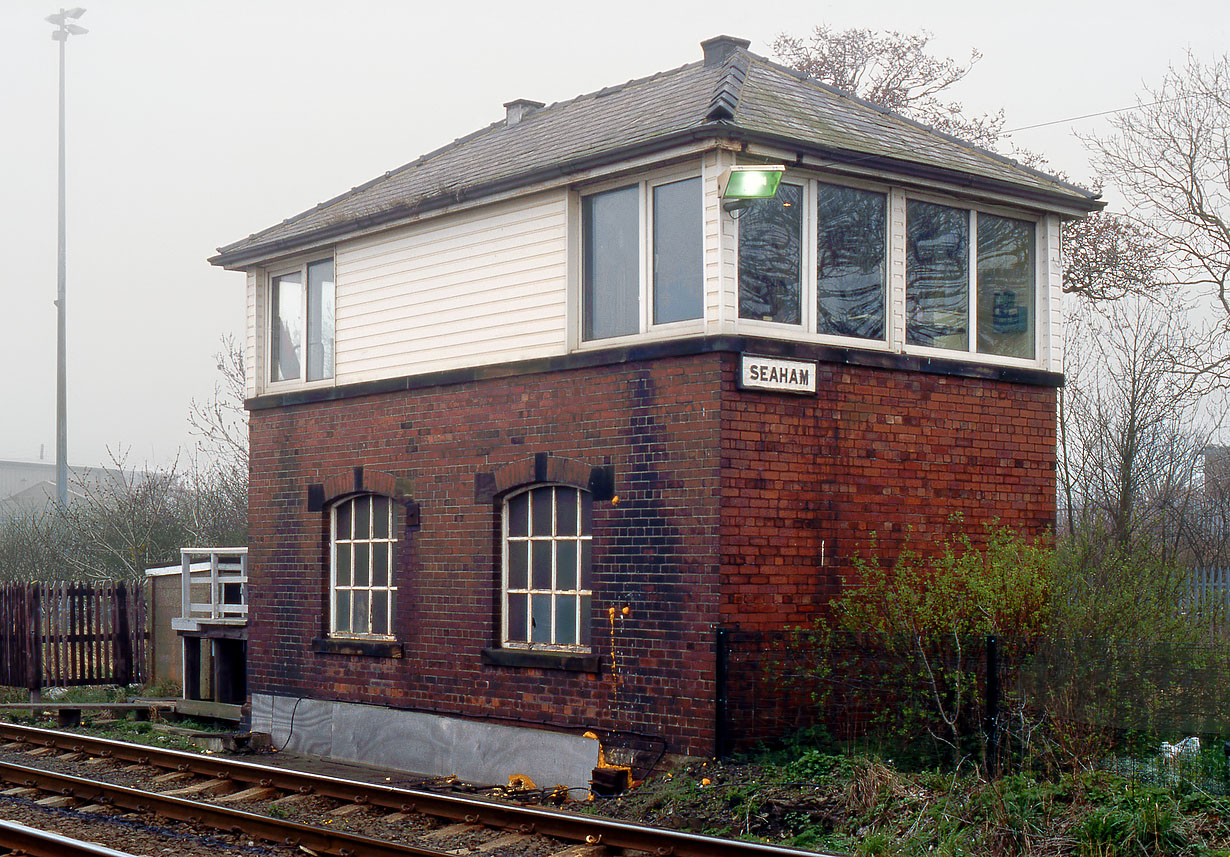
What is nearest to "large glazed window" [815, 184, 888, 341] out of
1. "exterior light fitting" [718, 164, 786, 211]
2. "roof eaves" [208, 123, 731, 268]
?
"exterior light fitting" [718, 164, 786, 211]

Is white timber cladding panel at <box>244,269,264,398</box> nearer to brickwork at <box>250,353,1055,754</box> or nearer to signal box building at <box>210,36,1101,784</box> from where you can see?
signal box building at <box>210,36,1101,784</box>

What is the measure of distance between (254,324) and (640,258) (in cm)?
617

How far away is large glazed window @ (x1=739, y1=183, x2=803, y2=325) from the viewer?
445 inches

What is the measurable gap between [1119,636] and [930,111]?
19.5 meters

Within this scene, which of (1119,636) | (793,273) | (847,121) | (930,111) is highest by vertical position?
(930,111)

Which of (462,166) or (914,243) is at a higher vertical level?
(462,166)

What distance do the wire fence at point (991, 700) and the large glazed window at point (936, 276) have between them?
10.1 feet

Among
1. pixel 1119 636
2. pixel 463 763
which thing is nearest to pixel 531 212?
pixel 463 763

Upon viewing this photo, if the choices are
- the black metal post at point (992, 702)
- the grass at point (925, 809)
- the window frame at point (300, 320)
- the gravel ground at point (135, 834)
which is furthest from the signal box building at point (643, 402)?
the gravel ground at point (135, 834)

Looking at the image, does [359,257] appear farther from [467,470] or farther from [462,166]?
[467,470]

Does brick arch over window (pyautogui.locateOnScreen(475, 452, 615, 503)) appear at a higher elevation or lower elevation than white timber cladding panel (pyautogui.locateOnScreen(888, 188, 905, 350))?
lower

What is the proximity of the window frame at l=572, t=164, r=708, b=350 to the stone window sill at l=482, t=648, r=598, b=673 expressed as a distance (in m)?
2.76

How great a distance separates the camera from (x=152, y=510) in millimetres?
31828

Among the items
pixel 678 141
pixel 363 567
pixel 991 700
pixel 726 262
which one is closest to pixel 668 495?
pixel 726 262
